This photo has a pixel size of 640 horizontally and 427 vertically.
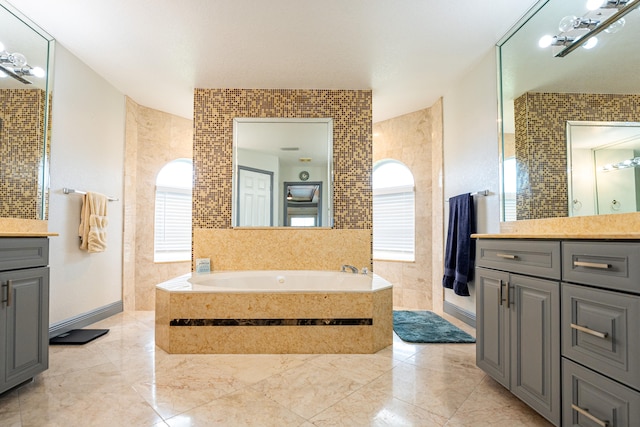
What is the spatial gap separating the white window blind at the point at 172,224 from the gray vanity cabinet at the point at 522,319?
3622mm

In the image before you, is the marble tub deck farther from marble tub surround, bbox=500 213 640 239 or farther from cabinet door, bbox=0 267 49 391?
marble tub surround, bbox=500 213 640 239

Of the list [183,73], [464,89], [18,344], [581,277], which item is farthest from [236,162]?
[581,277]

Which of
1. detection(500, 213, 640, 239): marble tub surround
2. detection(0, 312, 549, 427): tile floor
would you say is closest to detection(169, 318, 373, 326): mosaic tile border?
detection(0, 312, 549, 427): tile floor

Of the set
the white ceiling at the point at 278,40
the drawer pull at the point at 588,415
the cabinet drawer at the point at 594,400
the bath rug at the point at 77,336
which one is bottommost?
the bath rug at the point at 77,336

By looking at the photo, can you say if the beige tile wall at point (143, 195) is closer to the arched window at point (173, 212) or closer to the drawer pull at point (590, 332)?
the arched window at point (173, 212)

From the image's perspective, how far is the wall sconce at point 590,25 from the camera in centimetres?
150

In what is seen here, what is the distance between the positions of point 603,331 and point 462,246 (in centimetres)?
188

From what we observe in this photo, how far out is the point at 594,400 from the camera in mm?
1105

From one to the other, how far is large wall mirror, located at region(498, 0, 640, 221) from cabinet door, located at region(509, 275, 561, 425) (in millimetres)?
587

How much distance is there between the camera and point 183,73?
2.96 metres

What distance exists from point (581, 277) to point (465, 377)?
3.44ft

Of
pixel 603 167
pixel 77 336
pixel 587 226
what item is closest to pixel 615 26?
pixel 603 167

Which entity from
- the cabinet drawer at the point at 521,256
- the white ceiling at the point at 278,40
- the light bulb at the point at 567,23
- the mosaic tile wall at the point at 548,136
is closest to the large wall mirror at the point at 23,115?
the white ceiling at the point at 278,40

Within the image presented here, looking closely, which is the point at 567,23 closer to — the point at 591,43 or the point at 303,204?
the point at 591,43
